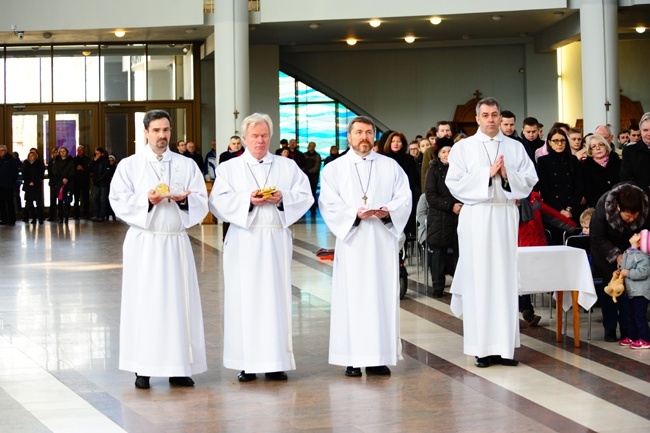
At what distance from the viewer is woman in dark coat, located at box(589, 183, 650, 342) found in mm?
8961

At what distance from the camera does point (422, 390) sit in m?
7.34

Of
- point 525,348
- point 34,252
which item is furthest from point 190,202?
point 34,252

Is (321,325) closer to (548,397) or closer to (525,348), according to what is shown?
(525,348)

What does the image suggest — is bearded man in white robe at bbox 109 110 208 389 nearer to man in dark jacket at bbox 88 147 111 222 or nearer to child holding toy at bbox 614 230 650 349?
child holding toy at bbox 614 230 650 349

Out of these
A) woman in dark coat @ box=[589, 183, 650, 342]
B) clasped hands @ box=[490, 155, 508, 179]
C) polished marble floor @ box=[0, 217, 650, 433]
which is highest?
clasped hands @ box=[490, 155, 508, 179]

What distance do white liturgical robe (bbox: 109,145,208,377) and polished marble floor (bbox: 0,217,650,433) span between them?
0.72 ft

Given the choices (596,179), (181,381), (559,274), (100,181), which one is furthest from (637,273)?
(100,181)

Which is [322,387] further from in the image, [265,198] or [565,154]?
[565,154]

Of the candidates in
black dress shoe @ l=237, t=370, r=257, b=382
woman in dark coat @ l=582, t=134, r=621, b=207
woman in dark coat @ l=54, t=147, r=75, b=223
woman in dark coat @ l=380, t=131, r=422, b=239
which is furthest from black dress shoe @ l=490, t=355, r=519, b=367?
Result: woman in dark coat @ l=54, t=147, r=75, b=223

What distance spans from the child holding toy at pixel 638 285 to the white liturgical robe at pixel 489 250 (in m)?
1.10

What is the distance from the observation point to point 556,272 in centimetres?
891

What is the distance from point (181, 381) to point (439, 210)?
4.68 meters

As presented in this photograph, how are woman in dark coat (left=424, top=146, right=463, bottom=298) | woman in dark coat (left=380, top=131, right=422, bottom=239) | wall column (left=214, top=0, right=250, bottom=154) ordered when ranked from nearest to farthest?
woman in dark coat (left=424, top=146, right=463, bottom=298) < woman in dark coat (left=380, top=131, right=422, bottom=239) < wall column (left=214, top=0, right=250, bottom=154)

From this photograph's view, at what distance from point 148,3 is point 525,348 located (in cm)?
1596
